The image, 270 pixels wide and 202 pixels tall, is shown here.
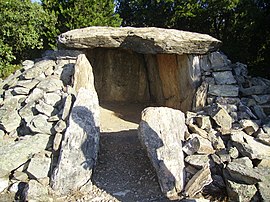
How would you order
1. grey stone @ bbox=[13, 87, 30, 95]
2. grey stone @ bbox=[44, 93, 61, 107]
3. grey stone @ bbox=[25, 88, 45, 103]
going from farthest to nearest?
1. grey stone @ bbox=[13, 87, 30, 95]
2. grey stone @ bbox=[25, 88, 45, 103]
3. grey stone @ bbox=[44, 93, 61, 107]

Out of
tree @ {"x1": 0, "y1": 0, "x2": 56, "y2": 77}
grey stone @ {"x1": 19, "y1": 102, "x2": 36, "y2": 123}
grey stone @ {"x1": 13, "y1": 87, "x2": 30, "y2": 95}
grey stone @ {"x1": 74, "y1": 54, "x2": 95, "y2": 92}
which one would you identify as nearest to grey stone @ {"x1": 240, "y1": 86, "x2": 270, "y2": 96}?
grey stone @ {"x1": 74, "y1": 54, "x2": 95, "y2": 92}

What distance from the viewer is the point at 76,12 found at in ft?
27.2

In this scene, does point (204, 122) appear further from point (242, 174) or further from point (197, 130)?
point (242, 174)

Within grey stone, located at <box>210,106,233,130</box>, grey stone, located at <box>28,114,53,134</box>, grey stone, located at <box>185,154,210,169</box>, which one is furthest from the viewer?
grey stone, located at <box>210,106,233,130</box>

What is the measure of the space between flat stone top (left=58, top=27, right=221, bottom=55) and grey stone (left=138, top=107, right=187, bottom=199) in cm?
188

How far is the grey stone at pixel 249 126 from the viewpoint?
17.3ft

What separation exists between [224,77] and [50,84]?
4.07m

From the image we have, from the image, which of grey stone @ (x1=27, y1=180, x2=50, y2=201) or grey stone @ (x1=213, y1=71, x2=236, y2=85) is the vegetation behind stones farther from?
grey stone @ (x1=27, y1=180, x2=50, y2=201)

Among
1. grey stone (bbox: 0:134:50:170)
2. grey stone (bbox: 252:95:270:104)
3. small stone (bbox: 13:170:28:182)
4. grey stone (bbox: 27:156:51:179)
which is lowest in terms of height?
small stone (bbox: 13:170:28:182)

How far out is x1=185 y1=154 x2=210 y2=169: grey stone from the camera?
4555 millimetres

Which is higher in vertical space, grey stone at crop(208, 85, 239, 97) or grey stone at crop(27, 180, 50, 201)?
grey stone at crop(208, 85, 239, 97)

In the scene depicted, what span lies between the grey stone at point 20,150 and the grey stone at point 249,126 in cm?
378

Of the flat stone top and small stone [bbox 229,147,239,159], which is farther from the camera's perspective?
the flat stone top

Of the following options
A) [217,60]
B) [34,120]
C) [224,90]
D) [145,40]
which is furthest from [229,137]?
[34,120]
